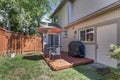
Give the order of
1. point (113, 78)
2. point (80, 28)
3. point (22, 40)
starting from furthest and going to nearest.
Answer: point (22, 40)
point (80, 28)
point (113, 78)

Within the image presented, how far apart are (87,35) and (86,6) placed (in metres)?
3.21

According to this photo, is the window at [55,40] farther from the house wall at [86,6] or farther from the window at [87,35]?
the window at [87,35]

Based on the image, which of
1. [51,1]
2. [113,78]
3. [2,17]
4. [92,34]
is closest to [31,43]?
[2,17]

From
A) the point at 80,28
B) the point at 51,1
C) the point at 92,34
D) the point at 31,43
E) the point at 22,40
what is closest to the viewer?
the point at 92,34

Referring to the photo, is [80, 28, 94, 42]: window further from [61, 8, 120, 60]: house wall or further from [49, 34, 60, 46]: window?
[49, 34, 60, 46]: window

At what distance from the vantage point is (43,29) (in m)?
11.7

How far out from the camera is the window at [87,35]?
10.9 metres

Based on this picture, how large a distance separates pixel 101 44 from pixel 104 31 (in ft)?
2.85

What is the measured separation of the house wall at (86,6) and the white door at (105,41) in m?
2.03

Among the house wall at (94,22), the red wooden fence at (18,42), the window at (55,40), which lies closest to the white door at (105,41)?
the house wall at (94,22)

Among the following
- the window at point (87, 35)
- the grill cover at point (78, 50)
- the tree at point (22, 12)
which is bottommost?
the grill cover at point (78, 50)

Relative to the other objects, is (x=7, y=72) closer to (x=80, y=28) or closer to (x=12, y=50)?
(x=12, y=50)

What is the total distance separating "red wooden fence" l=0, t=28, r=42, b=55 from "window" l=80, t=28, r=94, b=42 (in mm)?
5731

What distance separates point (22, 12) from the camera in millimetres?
14070
